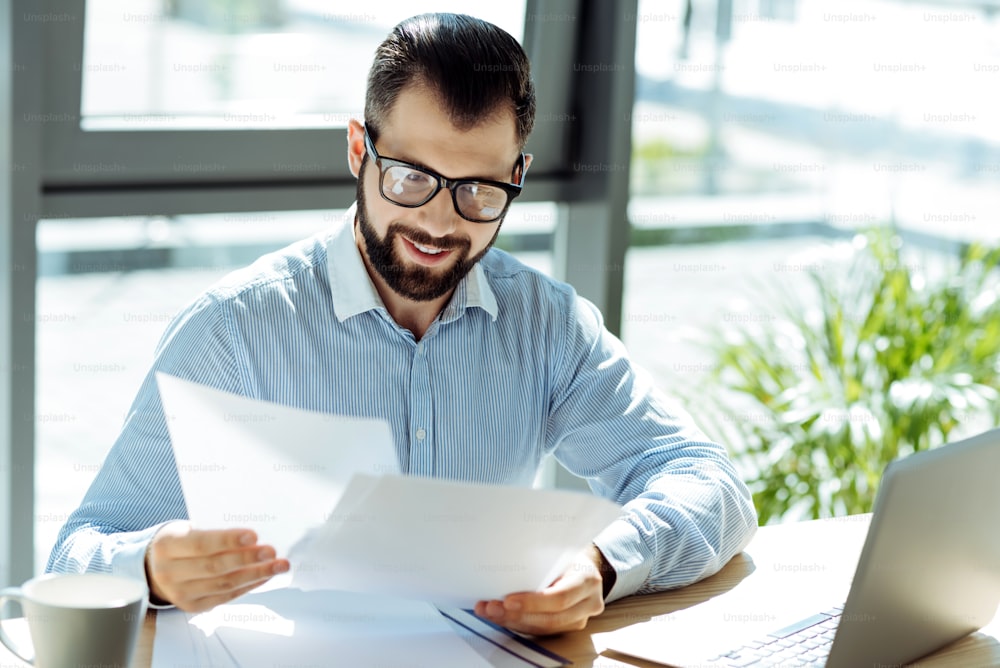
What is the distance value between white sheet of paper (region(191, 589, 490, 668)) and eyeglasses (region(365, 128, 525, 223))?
58cm

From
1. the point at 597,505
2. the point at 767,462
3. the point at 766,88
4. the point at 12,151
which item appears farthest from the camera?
the point at 766,88

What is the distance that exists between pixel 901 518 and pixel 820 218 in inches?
90.6

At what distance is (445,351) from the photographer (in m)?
1.88

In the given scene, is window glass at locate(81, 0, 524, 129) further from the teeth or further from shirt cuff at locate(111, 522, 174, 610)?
shirt cuff at locate(111, 522, 174, 610)

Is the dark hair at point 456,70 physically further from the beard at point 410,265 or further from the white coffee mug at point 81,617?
the white coffee mug at point 81,617

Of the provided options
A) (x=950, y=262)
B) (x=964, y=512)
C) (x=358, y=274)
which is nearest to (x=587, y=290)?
(x=950, y=262)

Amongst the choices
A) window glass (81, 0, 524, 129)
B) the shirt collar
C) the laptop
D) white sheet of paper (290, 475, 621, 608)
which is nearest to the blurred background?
window glass (81, 0, 524, 129)

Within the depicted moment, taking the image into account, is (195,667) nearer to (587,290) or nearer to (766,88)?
(587,290)

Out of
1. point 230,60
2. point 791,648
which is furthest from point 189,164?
point 791,648

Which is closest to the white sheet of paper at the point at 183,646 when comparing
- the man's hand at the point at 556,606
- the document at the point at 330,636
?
the document at the point at 330,636

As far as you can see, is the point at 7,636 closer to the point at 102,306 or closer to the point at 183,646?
the point at 183,646

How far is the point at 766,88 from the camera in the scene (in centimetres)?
324

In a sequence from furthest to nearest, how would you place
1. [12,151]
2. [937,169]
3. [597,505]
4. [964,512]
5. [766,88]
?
[937,169]
[766,88]
[12,151]
[964,512]
[597,505]

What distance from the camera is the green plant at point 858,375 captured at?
2953 mm
